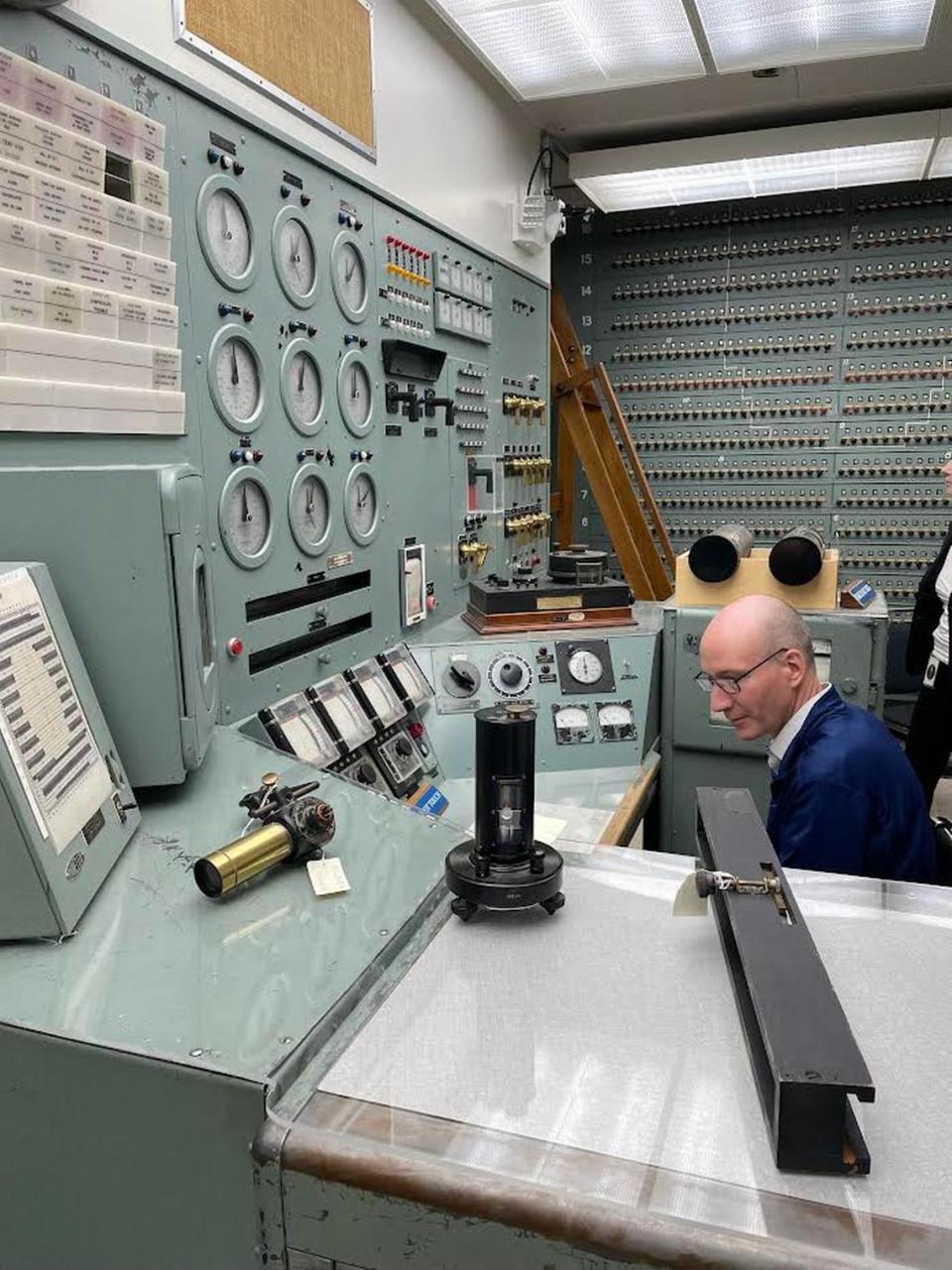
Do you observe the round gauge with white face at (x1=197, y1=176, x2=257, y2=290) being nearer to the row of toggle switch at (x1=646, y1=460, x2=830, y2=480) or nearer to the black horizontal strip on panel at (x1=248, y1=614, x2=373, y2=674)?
the black horizontal strip on panel at (x1=248, y1=614, x2=373, y2=674)

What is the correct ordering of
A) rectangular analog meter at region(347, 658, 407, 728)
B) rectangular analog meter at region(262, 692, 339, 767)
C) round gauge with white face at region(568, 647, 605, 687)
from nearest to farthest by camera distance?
rectangular analog meter at region(262, 692, 339, 767)
rectangular analog meter at region(347, 658, 407, 728)
round gauge with white face at region(568, 647, 605, 687)

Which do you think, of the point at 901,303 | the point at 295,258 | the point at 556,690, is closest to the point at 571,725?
the point at 556,690

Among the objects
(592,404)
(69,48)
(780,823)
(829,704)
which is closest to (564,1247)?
(780,823)

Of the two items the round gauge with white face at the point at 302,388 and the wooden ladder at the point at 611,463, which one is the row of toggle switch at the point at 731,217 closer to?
the wooden ladder at the point at 611,463

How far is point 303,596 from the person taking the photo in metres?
2.52

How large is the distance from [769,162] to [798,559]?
2350mm

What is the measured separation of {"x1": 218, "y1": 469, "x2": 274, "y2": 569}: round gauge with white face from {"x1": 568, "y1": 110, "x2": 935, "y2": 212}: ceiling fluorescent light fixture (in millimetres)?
3046

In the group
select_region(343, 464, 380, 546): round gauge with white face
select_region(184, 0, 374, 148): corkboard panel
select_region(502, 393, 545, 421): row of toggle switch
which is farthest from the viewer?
select_region(502, 393, 545, 421): row of toggle switch

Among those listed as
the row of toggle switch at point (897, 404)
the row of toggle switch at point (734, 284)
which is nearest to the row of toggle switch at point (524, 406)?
the row of toggle switch at point (734, 284)

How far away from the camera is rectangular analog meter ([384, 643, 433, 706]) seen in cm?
270

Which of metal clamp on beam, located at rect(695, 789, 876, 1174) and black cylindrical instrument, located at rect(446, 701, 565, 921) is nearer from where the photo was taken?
metal clamp on beam, located at rect(695, 789, 876, 1174)

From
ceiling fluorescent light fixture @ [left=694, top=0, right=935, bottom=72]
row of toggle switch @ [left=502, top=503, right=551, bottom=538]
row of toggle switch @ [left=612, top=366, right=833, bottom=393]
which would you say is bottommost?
row of toggle switch @ [left=502, top=503, right=551, bottom=538]

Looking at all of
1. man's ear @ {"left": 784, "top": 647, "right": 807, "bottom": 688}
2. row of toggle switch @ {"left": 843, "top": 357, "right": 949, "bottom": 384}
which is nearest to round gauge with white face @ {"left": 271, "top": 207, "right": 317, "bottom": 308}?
man's ear @ {"left": 784, "top": 647, "right": 807, "bottom": 688}

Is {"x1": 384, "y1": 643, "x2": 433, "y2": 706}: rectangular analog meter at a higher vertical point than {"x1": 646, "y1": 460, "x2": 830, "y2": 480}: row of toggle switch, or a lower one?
lower
